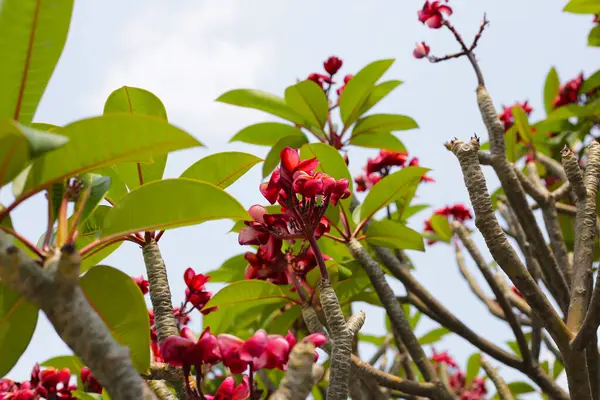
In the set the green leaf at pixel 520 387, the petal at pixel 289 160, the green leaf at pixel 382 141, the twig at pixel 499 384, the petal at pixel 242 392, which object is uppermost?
the green leaf at pixel 382 141

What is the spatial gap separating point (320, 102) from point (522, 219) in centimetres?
96

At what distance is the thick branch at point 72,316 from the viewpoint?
2.47ft

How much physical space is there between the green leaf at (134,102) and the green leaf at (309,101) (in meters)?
1.17

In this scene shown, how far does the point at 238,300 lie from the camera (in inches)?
75.2

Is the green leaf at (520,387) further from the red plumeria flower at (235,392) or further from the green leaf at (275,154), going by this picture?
the red plumeria flower at (235,392)

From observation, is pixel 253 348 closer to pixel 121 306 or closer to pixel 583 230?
pixel 121 306

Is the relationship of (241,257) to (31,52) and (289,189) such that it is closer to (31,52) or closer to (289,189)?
(289,189)

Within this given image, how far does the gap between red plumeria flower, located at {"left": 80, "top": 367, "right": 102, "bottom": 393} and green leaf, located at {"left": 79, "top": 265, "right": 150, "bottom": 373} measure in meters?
0.79

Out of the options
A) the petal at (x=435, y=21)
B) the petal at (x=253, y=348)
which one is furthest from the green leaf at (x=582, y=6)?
the petal at (x=253, y=348)

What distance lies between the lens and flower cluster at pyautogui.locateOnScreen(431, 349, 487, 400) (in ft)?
Answer: 13.6

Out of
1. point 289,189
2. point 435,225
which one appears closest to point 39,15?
point 289,189

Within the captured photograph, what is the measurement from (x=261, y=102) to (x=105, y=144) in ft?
6.06

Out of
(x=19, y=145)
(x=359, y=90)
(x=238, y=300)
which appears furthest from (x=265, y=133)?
(x=19, y=145)

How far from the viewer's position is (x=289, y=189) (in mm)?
1272
